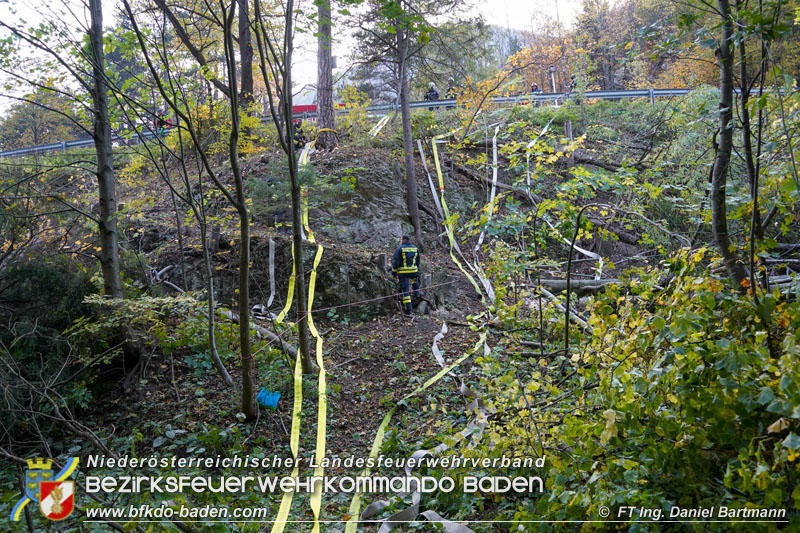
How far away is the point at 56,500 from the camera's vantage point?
3.21m

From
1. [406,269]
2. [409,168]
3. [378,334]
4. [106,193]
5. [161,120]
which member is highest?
[409,168]

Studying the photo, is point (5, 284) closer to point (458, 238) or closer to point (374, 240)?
point (374, 240)

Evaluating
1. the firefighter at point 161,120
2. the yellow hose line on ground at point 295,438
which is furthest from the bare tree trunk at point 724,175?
the firefighter at point 161,120

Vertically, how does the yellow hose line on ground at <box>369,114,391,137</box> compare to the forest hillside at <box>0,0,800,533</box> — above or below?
above

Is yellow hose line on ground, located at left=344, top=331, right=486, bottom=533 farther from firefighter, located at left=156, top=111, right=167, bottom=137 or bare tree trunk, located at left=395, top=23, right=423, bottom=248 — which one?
bare tree trunk, located at left=395, top=23, right=423, bottom=248

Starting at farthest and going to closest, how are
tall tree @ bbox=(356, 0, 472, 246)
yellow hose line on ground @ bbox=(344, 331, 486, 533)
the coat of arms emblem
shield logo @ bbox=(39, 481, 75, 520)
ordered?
tall tree @ bbox=(356, 0, 472, 246) → yellow hose line on ground @ bbox=(344, 331, 486, 533) → shield logo @ bbox=(39, 481, 75, 520) → the coat of arms emblem

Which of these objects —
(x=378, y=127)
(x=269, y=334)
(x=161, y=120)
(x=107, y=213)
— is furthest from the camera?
(x=378, y=127)

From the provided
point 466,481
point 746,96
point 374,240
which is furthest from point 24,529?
point 374,240

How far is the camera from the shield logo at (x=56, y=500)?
3.10 m

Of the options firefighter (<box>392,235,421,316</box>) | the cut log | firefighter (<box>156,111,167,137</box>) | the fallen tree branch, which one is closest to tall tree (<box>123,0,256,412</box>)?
firefighter (<box>156,111,167,137</box>)

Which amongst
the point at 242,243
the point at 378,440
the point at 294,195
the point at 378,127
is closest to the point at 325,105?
the point at 378,127

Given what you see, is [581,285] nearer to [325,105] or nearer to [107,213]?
[107,213]

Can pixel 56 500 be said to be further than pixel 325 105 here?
No

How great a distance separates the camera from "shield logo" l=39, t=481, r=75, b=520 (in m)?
3.10
